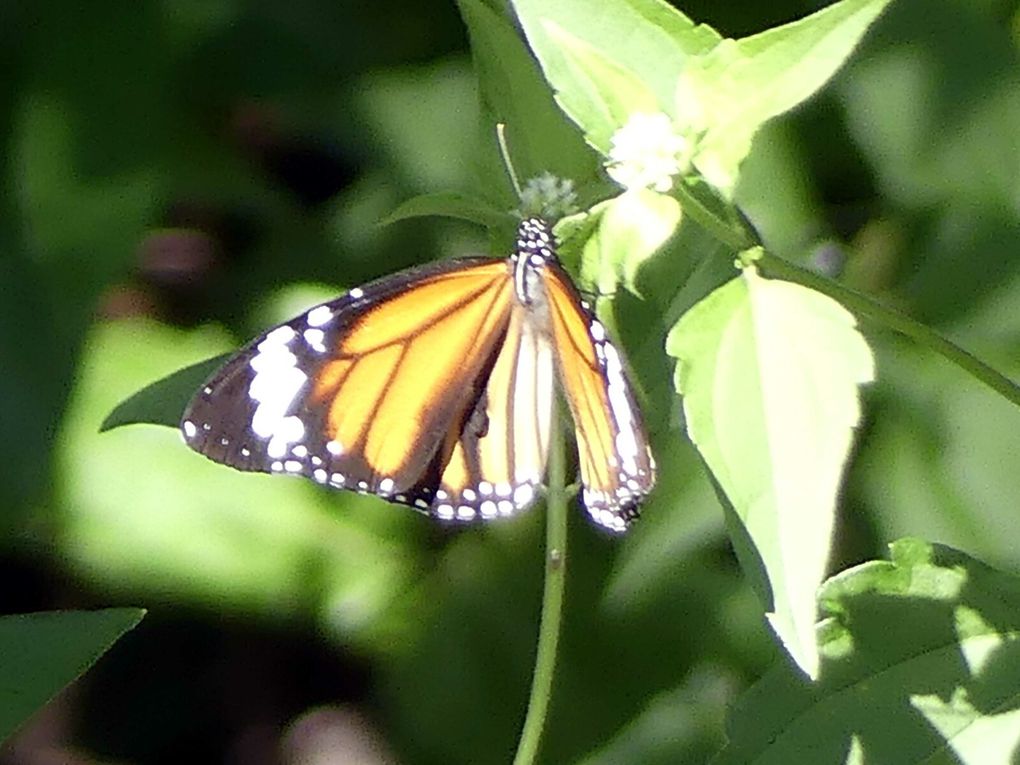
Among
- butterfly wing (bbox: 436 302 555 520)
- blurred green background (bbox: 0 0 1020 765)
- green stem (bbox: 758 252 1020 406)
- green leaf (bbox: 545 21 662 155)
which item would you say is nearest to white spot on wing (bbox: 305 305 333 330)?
butterfly wing (bbox: 436 302 555 520)

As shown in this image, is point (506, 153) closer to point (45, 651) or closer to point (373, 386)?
point (373, 386)

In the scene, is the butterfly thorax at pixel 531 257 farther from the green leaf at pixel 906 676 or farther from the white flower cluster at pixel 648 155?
the green leaf at pixel 906 676

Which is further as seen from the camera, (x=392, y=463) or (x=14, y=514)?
(x=14, y=514)

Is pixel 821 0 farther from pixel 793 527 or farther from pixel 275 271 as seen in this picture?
pixel 793 527

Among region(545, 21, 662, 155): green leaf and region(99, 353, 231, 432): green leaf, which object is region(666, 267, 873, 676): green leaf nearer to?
region(545, 21, 662, 155): green leaf

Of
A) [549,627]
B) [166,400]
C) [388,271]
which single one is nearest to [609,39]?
[549,627]

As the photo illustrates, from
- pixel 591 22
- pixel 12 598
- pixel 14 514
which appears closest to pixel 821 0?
pixel 591 22
